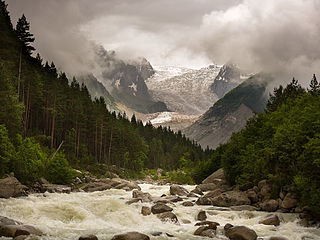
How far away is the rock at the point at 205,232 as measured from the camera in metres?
18.5

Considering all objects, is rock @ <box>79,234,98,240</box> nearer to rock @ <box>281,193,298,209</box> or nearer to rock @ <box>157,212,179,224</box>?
rock @ <box>157,212,179,224</box>

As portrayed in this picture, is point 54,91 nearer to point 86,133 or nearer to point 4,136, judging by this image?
point 86,133

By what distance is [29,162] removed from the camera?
32.9m

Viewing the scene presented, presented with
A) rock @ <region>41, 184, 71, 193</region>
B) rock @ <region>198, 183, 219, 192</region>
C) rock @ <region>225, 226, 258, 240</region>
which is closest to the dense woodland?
rock @ <region>41, 184, 71, 193</region>

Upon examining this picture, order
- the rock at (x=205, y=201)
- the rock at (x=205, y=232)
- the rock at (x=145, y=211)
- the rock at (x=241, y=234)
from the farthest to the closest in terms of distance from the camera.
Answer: the rock at (x=205, y=201) < the rock at (x=145, y=211) < the rock at (x=205, y=232) < the rock at (x=241, y=234)

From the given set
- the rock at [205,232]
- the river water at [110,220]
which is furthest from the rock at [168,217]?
the rock at [205,232]

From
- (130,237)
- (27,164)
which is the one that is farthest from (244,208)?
(27,164)

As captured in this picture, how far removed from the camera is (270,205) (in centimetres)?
2598

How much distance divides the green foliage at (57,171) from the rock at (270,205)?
24855 millimetres

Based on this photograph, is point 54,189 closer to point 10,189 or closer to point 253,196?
point 10,189

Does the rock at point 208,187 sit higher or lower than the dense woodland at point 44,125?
lower

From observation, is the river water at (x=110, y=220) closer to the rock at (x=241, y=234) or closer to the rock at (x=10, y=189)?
the rock at (x=241, y=234)

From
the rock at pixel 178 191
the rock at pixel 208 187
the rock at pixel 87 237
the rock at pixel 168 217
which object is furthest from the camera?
the rock at pixel 208 187

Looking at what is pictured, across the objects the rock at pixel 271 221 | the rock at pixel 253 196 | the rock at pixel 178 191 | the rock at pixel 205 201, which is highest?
the rock at pixel 253 196
